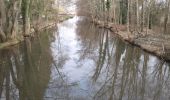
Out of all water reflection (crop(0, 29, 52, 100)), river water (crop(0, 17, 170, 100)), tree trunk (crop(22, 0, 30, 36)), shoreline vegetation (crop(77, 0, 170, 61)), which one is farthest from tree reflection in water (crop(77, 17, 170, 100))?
tree trunk (crop(22, 0, 30, 36))

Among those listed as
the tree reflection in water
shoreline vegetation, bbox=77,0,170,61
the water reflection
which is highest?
shoreline vegetation, bbox=77,0,170,61

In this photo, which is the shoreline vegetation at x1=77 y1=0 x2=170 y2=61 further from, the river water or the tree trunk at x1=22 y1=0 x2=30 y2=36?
the tree trunk at x1=22 y1=0 x2=30 y2=36

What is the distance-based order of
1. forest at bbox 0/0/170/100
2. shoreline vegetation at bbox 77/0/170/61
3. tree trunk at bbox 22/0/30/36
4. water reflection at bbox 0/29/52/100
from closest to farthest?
water reflection at bbox 0/29/52/100, forest at bbox 0/0/170/100, shoreline vegetation at bbox 77/0/170/61, tree trunk at bbox 22/0/30/36

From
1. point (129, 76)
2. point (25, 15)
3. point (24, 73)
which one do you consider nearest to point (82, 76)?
point (129, 76)

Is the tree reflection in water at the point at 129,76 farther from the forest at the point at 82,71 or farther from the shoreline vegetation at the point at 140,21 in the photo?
the shoreline vegetation at the point at 140,21

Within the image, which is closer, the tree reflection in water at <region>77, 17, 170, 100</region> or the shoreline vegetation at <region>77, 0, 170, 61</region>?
the tree reflection in water at <region>77, 17, 170, 100</region>

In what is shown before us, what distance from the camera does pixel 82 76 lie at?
17156 mm

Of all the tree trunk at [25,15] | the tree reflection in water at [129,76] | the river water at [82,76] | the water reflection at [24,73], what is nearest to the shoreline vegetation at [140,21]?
the tree reflection in water at [129,76]

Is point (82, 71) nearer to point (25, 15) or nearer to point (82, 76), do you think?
point (82, 76)

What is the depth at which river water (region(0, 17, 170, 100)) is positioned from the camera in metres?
13.6

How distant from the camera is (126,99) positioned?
12914mm

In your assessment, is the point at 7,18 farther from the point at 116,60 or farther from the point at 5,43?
the point at 116,60

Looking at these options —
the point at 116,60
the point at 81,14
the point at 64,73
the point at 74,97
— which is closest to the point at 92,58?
the point at 116,60

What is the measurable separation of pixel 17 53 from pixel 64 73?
26.9 feet
